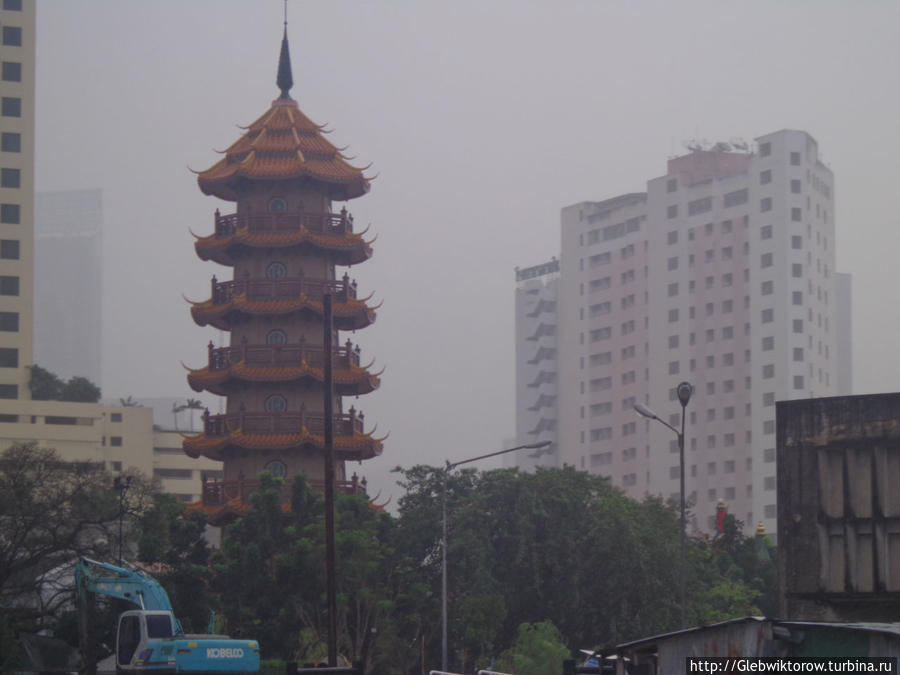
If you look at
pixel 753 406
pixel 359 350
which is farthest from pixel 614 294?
pixel 359 350

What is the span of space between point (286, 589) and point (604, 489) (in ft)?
62.8

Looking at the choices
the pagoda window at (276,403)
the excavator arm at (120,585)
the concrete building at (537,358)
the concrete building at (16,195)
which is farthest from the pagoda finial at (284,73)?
the concrete building at (537,358)

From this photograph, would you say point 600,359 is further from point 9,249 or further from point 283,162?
point 283,162

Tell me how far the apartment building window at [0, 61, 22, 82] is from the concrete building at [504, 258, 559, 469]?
70.0 metres

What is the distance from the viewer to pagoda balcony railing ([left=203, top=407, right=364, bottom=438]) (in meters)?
72.2

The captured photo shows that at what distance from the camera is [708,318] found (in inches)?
6181

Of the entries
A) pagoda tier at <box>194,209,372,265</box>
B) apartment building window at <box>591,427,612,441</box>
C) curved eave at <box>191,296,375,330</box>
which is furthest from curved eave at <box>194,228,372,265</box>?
apartment building window at <box>591,427,612,441</box>

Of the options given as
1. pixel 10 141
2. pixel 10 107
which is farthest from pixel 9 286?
pixel 10 107

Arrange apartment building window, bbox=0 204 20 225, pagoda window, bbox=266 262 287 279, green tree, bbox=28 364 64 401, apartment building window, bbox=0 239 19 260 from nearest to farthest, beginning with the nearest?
pagoda window, bbox=266 262 287 279 < apartment building window, bbox=0 239 19 260 < apartment building window, bbox=0 204 20 225 < green tree, bbox=28 364 64 401

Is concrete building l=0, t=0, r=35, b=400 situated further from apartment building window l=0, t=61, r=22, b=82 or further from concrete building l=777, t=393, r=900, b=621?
concrete building l=777, t=393, r=900, b=621

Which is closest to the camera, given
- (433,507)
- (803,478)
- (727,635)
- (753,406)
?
(727,635)

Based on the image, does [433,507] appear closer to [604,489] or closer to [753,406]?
[604,489]

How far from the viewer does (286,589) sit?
5959 cm

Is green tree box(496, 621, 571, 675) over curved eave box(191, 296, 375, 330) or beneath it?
beneath
